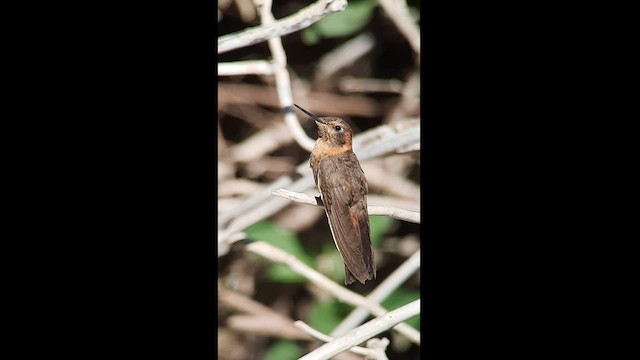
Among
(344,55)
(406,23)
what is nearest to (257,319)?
(344,55)

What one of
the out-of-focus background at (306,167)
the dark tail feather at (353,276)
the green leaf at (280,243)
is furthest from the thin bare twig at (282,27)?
the dark tail feather at (353,276)

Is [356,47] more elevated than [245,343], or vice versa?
[356,47]

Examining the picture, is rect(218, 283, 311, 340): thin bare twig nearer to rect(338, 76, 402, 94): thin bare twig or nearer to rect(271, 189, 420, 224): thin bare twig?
rect(271, 189, 420, 224): thin bare twig

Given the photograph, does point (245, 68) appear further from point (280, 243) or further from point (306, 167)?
point (280, 243)
